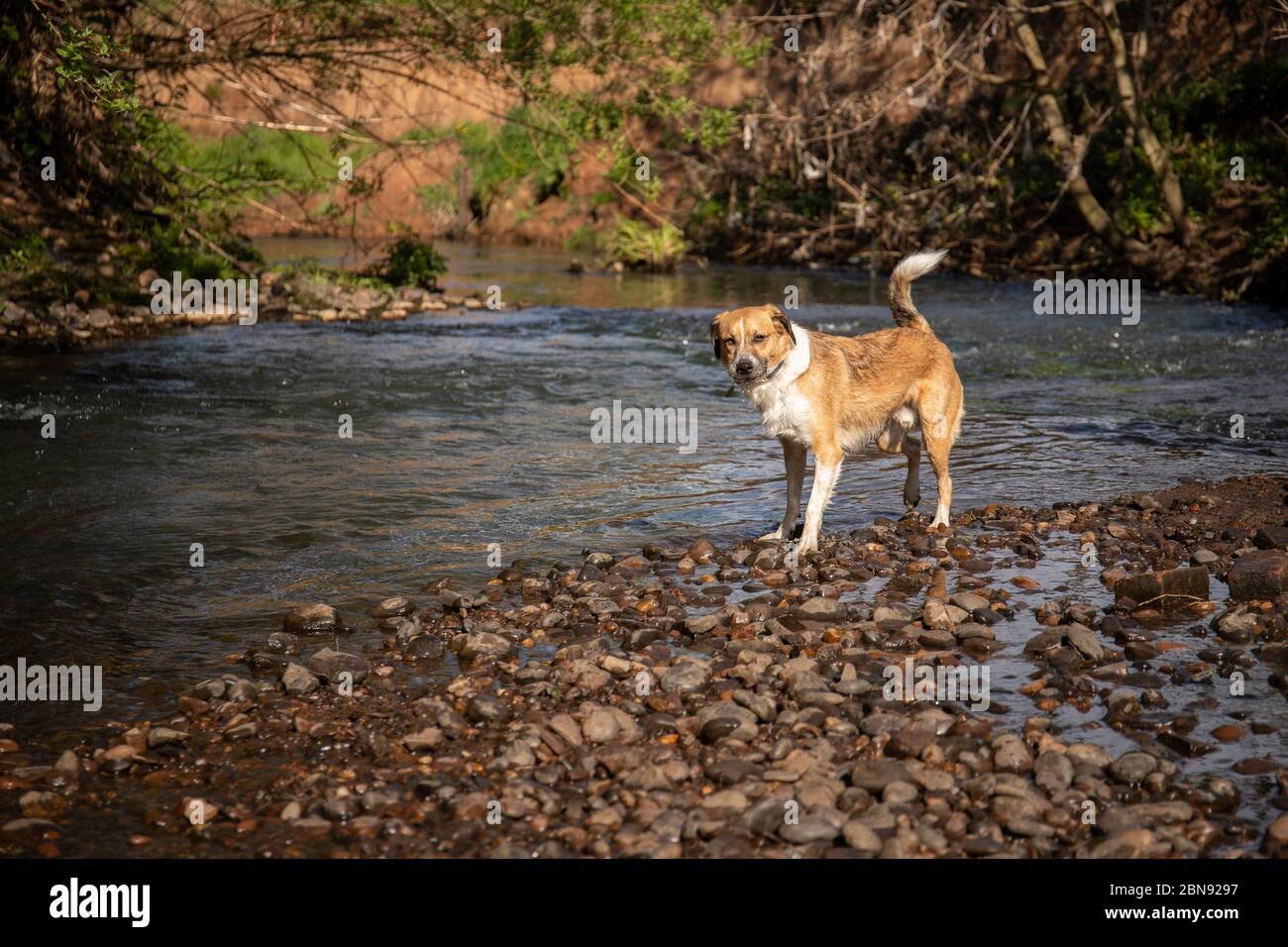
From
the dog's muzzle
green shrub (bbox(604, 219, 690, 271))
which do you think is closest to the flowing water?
the dog's muzzle

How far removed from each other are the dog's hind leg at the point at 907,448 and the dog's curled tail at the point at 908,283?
2.50 feet

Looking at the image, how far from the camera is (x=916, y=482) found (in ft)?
28.9

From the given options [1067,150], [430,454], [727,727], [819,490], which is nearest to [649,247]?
[1067,150]

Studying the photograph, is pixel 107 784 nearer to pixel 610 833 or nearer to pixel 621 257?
pixel 610 833

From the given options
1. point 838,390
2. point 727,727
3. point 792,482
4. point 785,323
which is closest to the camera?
point 727,727

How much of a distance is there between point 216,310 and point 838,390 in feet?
40.0

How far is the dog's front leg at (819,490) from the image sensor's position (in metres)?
7.65

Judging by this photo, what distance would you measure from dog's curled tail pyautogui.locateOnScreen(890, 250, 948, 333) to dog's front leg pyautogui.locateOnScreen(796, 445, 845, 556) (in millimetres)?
1307

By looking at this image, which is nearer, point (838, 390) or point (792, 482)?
point (838, 390)

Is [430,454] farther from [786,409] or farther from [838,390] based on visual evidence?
[838,390]

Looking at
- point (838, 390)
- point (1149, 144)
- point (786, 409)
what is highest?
point (1149, 144)

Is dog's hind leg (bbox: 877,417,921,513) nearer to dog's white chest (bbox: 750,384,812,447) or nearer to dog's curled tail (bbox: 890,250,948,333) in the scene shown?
dog's curled tail (bbox: 890,250,948,333)

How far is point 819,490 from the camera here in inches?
307

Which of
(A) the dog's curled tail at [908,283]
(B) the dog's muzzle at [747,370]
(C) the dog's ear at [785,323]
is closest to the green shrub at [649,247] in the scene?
(A) the dog's curled tail at [908,283]
